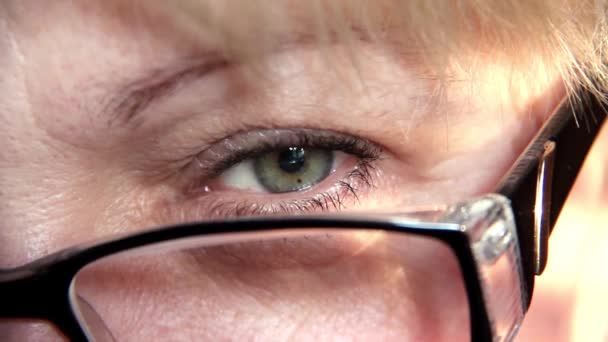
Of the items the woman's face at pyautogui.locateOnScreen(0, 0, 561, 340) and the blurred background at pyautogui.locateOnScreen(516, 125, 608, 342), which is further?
the blurred background at pyautogui.locateOnScreen(516, 125, 608, 342)

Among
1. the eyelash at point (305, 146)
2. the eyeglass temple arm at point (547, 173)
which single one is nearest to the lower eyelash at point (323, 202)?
the eyelash at point (305, 146)

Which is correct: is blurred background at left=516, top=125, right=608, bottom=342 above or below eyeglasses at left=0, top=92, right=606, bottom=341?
below

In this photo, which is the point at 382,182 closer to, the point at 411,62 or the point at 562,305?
the point at 411,62

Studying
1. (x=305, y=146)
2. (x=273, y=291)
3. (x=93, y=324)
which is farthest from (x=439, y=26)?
(x=93, y=324)

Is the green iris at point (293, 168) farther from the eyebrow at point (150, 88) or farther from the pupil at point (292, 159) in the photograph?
the eyebrow at point (150, 88)

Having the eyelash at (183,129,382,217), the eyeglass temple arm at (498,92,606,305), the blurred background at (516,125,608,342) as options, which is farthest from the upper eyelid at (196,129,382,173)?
the blurred background at (516,125,608,342)

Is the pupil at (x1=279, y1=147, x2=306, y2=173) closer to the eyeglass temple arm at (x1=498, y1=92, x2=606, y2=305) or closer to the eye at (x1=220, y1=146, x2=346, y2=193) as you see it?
the eye at (x1=220, y1=146, x2=346, y2=193)

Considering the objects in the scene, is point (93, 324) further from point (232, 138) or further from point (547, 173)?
point (547, 173)
